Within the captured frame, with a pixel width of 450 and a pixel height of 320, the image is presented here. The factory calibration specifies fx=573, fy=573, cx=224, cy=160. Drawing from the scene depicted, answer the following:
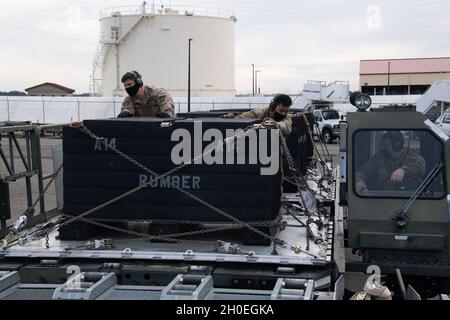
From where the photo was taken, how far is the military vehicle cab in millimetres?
4660

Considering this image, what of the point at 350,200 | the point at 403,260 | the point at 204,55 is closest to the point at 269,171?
the point at 350,200

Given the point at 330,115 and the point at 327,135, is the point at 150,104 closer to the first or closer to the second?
the point at 327,135

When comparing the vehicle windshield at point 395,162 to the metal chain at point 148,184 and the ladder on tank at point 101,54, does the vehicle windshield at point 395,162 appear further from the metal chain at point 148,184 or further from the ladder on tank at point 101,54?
the ladder on tank at point 101,54

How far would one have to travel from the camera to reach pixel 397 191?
189 inches

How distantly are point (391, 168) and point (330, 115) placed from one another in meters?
28.3

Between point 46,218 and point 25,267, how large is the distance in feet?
5.45

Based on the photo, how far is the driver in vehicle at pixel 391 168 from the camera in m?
4.84

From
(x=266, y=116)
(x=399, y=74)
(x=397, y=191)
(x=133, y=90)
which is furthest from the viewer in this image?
(x=399, y=74)

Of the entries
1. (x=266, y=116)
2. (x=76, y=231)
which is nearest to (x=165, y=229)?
(x=76, y=231)

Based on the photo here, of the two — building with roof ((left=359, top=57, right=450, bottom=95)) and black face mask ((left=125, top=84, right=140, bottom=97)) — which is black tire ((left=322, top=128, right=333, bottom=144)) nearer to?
black face mask ((left=125, top=84, right=140, bottom=97))

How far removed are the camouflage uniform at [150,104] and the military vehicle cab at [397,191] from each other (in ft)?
7.26

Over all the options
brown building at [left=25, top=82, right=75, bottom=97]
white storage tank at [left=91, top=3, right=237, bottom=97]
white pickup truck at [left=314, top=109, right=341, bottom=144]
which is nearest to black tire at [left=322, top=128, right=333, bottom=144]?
white pickup truck at [left=314, top=109, right=341, bottom=144]

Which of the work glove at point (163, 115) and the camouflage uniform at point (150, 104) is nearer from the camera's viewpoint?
the work glove at point (163, 115)

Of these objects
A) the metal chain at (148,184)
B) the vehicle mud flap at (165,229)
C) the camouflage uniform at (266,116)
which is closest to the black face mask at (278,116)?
the camouflage uniform at (266,116)
